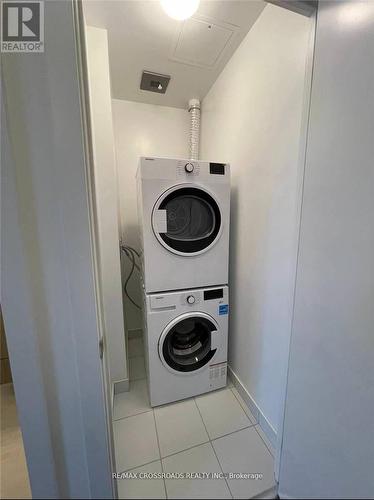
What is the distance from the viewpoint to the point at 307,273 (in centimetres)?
78

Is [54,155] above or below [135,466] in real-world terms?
above

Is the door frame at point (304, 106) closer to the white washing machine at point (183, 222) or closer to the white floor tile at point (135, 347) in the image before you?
the white washing machine at point (183, 222)

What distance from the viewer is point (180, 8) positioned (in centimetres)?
102

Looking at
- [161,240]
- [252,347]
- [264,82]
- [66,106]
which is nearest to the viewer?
[66,106]

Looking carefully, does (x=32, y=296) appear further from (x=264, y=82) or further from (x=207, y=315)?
(x=264, y=82)

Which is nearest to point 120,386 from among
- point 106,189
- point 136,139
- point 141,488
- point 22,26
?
point 141,488

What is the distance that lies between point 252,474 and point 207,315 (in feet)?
2.65

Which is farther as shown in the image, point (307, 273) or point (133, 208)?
point (133, 208)

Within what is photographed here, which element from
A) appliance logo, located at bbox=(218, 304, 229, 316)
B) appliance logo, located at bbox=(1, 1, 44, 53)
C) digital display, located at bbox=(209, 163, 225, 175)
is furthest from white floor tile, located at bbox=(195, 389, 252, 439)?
appliance logo, located at bbox=(1, 1, 44, 53)

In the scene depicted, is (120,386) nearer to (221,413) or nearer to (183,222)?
(221,413)

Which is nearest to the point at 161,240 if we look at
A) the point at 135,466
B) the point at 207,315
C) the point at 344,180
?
the point at 207,315

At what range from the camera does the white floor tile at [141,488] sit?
3.11ft

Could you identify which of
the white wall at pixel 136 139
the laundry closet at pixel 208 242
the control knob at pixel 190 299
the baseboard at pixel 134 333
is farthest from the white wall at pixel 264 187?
the baseboard at pixel 134 333

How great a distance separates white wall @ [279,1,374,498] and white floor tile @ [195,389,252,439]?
1.74ft
